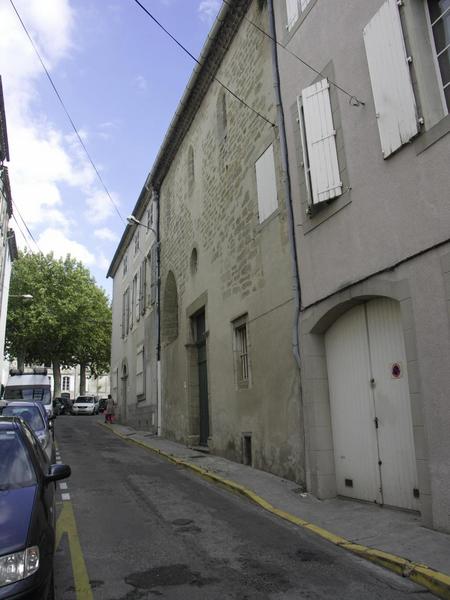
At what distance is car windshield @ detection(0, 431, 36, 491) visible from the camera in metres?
4.06

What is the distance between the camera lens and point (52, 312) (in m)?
40.5

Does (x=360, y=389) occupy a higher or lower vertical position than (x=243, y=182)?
lower

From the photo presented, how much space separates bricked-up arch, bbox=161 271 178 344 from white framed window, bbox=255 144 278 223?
8498 millimetres

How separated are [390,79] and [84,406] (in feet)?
126

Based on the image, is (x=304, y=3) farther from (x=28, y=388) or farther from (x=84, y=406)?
(x=84, y=406)

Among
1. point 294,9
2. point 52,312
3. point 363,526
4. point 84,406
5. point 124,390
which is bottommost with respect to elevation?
point 363,526

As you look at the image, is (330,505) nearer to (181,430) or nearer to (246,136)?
(246,136)

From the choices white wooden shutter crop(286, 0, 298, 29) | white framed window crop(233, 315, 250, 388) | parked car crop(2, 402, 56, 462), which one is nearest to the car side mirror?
parked car crop(2, 402, 56, 462)

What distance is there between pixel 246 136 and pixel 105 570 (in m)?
9.52

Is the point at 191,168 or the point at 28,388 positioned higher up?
the point at 191,168

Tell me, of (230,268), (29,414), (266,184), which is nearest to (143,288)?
(230,268)

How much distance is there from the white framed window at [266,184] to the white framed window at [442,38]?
169 inches

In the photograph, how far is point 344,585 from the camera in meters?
4.61

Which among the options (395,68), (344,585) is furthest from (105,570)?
(395,68)
